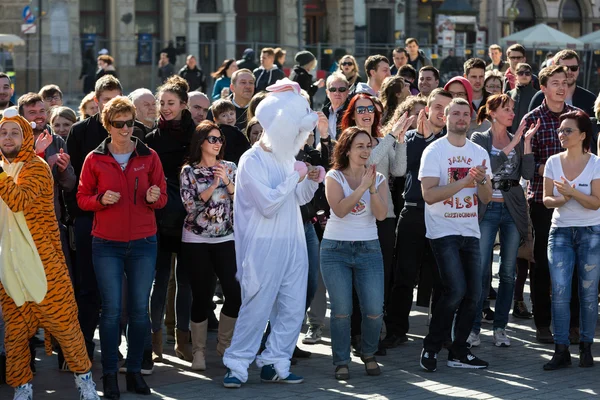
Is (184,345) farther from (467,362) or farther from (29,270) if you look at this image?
(467,362)

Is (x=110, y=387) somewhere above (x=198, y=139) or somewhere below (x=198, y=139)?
below

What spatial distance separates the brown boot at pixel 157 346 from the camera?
897 cm

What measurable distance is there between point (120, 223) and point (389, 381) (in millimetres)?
2180

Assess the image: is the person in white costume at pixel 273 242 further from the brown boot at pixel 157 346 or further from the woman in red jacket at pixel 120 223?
the brown boot at pixel 157 346

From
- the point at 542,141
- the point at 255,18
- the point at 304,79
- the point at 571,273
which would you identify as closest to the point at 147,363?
the point at 571,273

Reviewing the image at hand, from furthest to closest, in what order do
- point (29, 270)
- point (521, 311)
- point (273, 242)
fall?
1. point (521, 311)
2. point (273, 242)
3. point (29, 270)

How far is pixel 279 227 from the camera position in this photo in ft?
27.1

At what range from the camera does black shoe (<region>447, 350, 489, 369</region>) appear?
8766 millimetres

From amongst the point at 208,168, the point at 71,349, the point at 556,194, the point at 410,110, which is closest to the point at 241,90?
the point at 410,110

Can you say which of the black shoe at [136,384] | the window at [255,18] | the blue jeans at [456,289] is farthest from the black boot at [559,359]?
the window at [255,18]

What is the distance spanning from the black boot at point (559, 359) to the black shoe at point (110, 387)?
3078 mm

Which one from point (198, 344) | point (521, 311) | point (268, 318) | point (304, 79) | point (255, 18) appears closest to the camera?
point (268, 318)

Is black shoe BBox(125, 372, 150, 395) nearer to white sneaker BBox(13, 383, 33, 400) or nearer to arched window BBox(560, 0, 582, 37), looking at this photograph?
white sneaker BBox(13, 383, 33, 400)

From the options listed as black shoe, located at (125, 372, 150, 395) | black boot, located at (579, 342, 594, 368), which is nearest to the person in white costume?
black shoe, located at (125, 372, 150, 395)
